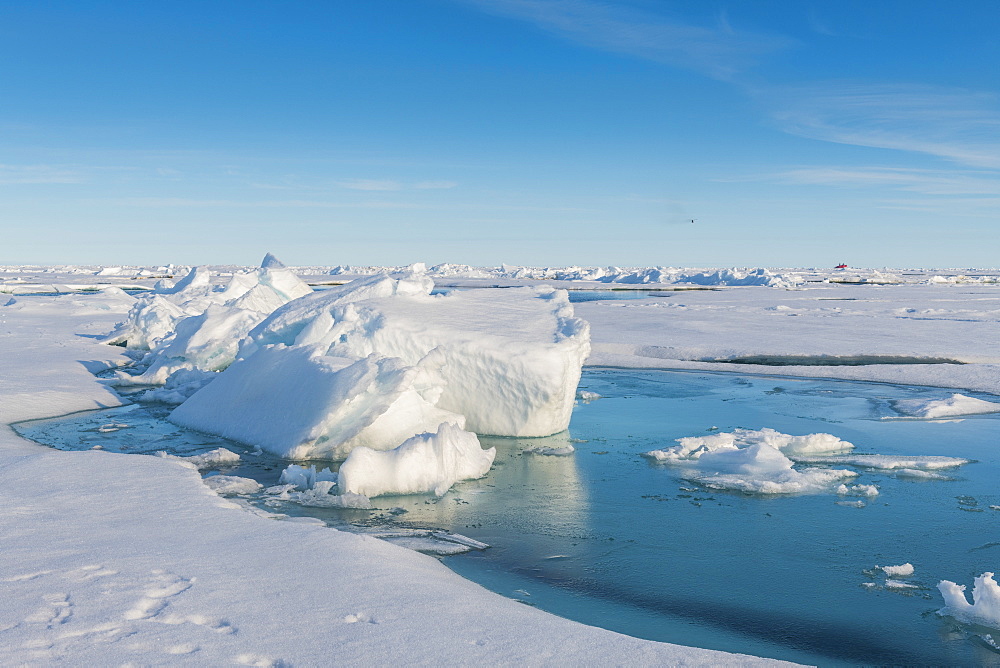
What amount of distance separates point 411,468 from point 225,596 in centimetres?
265

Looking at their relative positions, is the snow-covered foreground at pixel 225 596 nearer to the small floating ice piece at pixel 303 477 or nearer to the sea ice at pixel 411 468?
the small floating ice piece at pixel 303 477

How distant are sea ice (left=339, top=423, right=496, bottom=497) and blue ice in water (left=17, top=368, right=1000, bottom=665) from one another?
135mm

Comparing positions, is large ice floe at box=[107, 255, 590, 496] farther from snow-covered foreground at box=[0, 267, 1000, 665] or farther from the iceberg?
snow-covered foreground at box=[0, 267, 1000, 665]

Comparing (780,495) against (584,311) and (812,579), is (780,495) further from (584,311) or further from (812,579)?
(584,311)

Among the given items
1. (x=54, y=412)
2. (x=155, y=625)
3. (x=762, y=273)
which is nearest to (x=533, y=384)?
(x=155, y=625)

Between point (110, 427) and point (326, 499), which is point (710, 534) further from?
point (110, 427)

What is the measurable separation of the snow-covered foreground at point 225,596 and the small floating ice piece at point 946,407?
7.08 metres

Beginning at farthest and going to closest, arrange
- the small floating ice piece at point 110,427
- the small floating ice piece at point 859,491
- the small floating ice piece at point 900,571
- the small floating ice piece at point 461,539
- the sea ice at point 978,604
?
the small floating ice piece at point 110,427
the small floating ice piece at point 859,491
the small floating ice piece at point 461,539
the small floating ice piece at point 900,571
the sea ice at point 978,604

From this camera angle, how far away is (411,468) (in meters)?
5.74

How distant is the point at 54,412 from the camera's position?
28.0 feet

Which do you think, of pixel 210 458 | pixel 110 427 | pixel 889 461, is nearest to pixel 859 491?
pixel 889 461

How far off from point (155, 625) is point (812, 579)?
11.2 ft

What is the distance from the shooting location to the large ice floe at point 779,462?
591 centimetres

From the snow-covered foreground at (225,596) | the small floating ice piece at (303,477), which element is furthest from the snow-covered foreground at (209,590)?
the small floating ice piece at (303,477)
